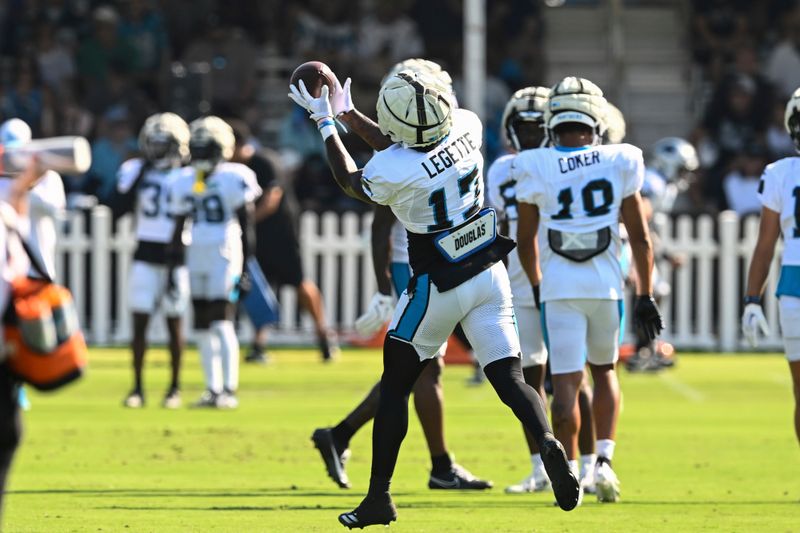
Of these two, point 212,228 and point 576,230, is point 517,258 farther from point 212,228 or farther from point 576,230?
point 212,228

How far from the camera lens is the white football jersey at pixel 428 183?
8055 mm

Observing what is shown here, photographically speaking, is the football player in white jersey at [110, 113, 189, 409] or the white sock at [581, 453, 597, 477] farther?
the football player in white jersey at [110, 113, 189, 409]

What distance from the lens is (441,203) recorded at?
26.7 ft

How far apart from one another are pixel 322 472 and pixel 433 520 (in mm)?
2268

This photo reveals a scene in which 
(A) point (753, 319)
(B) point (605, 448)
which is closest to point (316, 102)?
(B) point (605, 448)

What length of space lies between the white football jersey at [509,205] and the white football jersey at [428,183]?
5.94ft

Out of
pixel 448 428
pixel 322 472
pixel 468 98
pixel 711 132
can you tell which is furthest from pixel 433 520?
pixel 711 132

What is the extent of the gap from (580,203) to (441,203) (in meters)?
1.26

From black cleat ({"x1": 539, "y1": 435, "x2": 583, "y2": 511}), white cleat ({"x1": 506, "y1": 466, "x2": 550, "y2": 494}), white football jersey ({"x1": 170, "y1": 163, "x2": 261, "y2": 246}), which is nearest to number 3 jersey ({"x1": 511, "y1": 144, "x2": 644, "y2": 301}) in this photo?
white cleat ({"x1": 506, "y1": 466, "x2": 550, "y2": 494})

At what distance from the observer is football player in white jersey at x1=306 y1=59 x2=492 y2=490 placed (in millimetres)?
9547

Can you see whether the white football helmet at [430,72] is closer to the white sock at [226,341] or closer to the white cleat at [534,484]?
the white cleat at [534,484]

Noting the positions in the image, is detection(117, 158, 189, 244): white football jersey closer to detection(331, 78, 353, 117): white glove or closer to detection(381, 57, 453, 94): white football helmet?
detection(381, 57, 453, 94): white football helmet

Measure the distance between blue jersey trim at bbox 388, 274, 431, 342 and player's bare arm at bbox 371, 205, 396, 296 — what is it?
145cm

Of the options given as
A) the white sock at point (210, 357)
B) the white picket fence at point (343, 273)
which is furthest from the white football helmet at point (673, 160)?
the white sock at point (210, 357)
